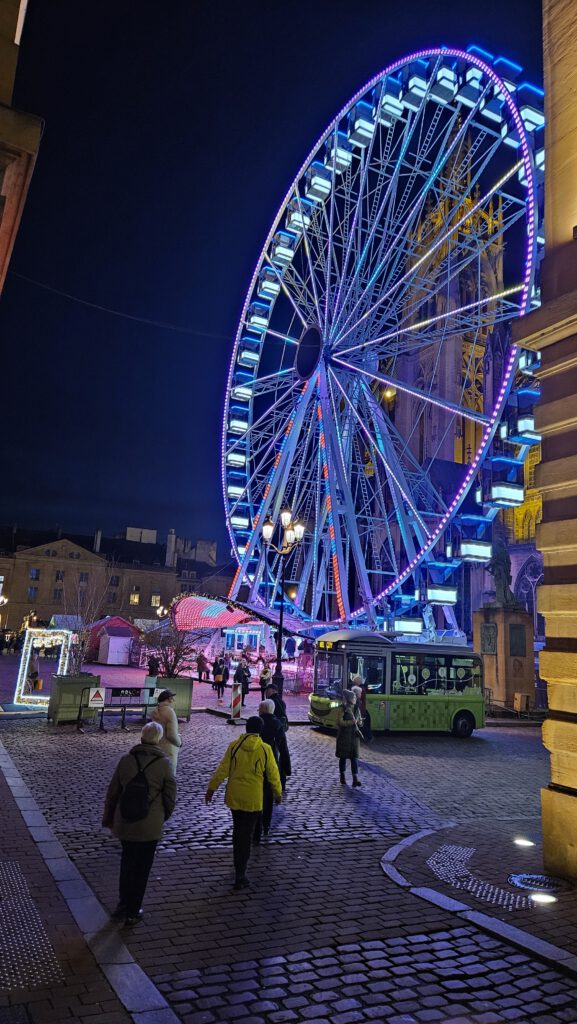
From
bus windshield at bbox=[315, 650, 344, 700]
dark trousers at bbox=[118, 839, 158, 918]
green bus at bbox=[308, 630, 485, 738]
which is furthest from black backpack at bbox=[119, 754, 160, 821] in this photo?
bus windshield at bbox=[315, 650, 344, 700]

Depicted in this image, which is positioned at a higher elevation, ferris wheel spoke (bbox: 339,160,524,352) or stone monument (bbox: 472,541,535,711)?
ferris wheel spoke (bbox: 339,160,524,352)

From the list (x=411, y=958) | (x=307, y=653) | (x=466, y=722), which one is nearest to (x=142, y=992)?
(x=411, y=958)

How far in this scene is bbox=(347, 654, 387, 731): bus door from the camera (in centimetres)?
1955

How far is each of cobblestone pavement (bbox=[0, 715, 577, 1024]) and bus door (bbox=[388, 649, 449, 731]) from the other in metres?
6.58

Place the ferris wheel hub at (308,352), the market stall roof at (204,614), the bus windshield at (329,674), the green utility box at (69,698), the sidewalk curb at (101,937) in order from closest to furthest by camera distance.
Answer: the sidewalk curb at (101,937), the green utility box at (69,698), the bus windshield at (329,674), the ferris wheel hub at (308,352), the market stall roof at (204,614)

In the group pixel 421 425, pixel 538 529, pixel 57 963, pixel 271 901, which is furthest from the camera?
pixel 421 425

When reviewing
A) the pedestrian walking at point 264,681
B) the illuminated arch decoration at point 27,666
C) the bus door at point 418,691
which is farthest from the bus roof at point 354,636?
the illuminated arch decoration at point 27,666

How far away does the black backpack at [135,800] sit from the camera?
5.96 m

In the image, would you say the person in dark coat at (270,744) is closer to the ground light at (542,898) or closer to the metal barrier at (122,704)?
the ground light at (542,898)

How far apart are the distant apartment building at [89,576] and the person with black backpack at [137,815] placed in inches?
2603

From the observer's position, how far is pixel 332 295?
93.2 ft

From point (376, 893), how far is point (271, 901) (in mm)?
1063

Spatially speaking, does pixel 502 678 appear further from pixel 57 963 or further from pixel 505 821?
pixel 57 963

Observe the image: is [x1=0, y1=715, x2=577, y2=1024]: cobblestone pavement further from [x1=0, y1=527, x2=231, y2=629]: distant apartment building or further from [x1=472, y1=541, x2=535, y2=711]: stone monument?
[x1=0, y1=527, x2=231, y2=629]: distant apartment building
